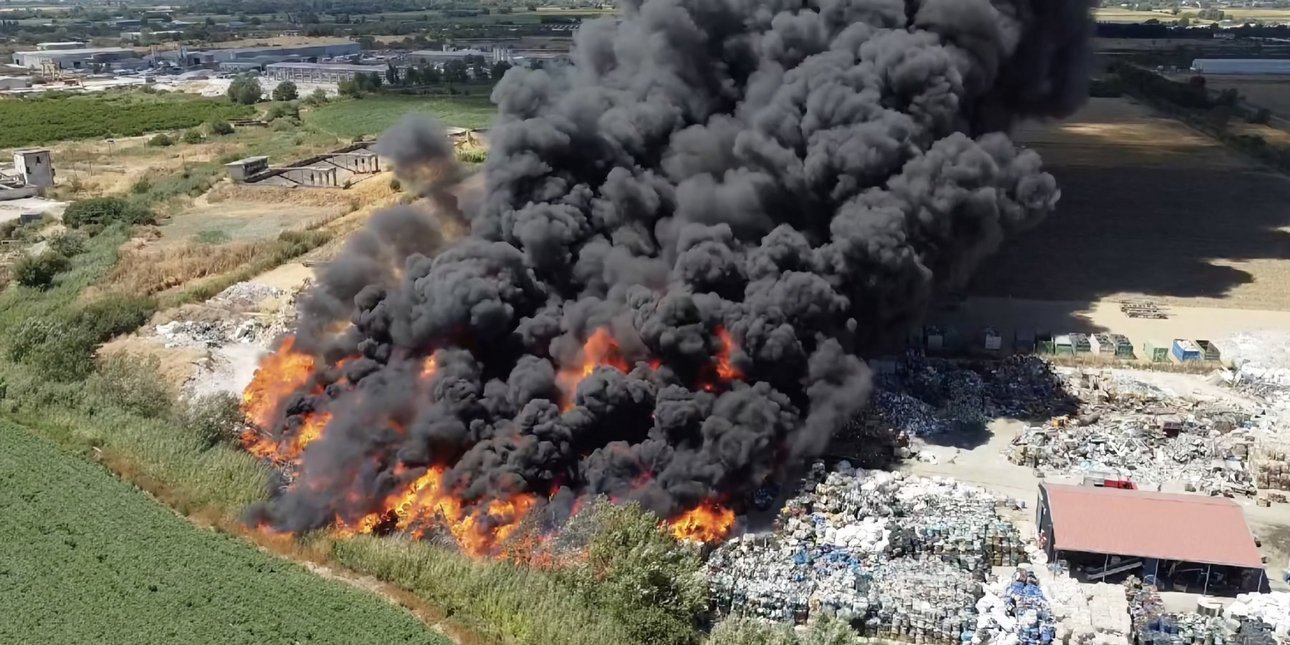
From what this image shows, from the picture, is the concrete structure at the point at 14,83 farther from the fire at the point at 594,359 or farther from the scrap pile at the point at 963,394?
the scrap pile at the point at 963,394

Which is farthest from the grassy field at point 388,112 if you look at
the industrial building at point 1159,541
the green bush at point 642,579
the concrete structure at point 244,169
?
the industrial building at point 1159,541

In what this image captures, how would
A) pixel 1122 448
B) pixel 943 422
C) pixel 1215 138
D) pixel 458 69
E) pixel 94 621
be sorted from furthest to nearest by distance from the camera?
pixel 458 69 → pixel 1215 138 → pixel 943 422 → pixel 1122 448 → pixel 94 621

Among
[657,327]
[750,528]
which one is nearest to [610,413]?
[657,327]

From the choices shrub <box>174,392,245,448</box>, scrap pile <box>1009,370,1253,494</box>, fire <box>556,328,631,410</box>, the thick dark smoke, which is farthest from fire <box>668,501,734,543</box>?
shrub <box>174,392,245,448</box>

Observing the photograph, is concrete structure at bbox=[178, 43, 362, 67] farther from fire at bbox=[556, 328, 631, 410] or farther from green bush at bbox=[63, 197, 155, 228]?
fire at bbox=[556, 328, 631, 410]

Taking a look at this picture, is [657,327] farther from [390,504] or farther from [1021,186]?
[1021,186]

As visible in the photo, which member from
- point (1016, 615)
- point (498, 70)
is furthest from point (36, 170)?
point (498, 70)

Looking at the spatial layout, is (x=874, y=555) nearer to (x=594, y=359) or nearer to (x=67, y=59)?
(x=594, y=359)
